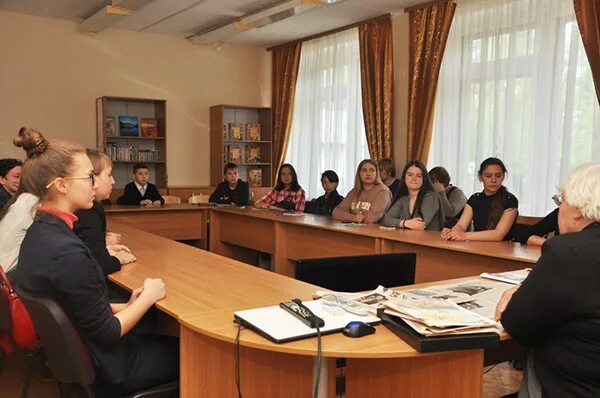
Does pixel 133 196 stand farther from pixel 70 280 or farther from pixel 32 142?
pixel 70 280

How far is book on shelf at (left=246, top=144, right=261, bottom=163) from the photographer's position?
8.71m

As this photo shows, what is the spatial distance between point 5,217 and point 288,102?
592 cm

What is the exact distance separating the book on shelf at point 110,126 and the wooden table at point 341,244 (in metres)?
2.06

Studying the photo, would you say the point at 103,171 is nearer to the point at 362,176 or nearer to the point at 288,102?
the point at 362,176

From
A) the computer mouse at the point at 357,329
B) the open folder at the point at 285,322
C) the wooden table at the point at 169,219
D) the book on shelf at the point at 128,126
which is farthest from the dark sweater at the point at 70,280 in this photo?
the book on shelf at the point at 128,126

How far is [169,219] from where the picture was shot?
635cm

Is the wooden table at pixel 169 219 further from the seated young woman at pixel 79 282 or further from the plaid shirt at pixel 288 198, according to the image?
the seated young woman at pixel 79 282

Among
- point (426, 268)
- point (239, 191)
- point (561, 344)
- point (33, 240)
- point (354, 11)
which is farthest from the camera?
point (239, 191)

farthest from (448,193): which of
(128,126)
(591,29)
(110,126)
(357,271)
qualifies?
(110,126)

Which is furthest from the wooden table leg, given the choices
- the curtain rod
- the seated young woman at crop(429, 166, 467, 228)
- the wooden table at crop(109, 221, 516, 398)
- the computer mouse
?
the curtain rod

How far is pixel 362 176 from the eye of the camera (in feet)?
17.2

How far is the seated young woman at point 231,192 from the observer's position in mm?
7188

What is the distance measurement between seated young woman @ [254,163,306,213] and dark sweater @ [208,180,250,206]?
1.76ft

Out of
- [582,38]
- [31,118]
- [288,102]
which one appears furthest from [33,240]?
[288,102]
